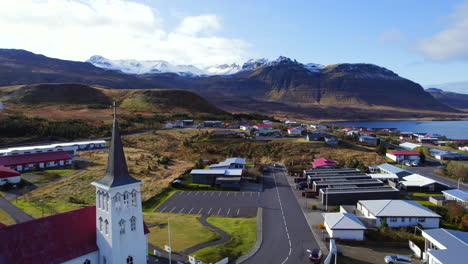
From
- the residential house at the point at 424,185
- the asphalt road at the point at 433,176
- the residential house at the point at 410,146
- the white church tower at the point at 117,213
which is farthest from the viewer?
the residential house at the point at 410,146

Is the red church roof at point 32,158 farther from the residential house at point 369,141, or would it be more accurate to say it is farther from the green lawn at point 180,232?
the residential house at point 369,141

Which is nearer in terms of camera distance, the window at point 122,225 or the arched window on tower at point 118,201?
the arched window on tower at point 118,201

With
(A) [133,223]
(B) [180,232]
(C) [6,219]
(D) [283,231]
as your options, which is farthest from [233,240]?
(C) [6,219]

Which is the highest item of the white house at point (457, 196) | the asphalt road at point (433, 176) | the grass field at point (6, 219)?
the white house at point (457, 196)

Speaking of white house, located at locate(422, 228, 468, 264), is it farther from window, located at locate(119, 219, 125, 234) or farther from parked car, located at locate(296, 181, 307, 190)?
window, located at locate(119, 219, 125, 234)

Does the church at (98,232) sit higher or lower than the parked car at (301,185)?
higher

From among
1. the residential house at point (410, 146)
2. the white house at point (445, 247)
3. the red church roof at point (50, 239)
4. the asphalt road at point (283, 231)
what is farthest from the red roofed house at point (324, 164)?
the red church roof at point (50, 239)
